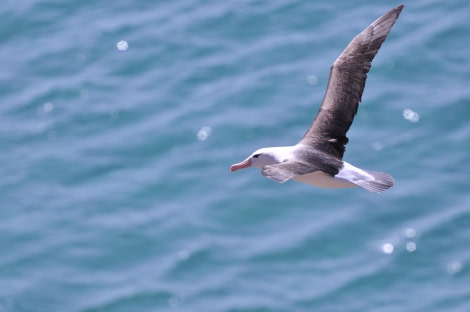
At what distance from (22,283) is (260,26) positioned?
754 centimetres

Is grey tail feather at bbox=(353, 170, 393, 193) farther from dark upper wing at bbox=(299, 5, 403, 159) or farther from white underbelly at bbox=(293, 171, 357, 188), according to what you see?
dark upper wing at bbox=(299, 5, 403, 159)

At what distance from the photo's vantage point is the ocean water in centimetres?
1923

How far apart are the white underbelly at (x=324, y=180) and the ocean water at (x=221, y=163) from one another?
23.5 feet

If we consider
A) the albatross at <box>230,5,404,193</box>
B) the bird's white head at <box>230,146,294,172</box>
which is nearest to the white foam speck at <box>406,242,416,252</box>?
the albatross at <box>230,5,404,193</box>

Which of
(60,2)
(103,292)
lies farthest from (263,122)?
(60,2)

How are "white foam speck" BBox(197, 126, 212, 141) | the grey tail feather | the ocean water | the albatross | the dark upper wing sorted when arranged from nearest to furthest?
the grey tail feather
the albatross
the dark upper wing
the ocean water
"white foam speck" BBox(197, 126, 212, 141)

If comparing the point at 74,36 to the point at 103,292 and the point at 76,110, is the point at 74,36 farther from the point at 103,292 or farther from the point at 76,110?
the point at 103,292

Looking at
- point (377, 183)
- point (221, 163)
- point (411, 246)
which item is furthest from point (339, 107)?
point (221, 163)

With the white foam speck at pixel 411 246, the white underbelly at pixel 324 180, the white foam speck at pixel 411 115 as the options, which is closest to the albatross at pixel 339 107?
the white underbelly at pixel 324 180

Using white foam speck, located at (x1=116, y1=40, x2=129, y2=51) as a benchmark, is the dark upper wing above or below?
below

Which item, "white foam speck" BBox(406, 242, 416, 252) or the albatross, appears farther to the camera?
"white foam speck" BBox(406, 242, 416, 252)

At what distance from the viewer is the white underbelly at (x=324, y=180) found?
11.4m

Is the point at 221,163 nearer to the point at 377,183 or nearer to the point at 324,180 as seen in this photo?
the point at 324,180

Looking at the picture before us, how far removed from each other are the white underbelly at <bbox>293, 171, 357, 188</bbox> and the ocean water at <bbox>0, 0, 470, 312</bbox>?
716cm
